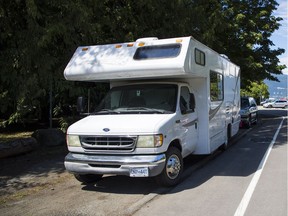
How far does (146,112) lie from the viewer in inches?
293

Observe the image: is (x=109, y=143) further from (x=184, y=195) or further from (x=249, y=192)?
(x=249, y=192)

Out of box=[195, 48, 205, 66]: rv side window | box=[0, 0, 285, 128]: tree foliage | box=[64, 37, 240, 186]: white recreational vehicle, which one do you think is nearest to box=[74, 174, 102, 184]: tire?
box=[64, 37, 240, 186]: white recreational vehicle

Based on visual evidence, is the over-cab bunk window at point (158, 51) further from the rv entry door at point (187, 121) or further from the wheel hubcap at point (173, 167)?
the wheel hubcap at point (173, 167)

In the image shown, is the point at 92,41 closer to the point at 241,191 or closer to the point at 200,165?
the point at 200,165

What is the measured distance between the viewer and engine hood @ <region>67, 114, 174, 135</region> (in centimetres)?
663

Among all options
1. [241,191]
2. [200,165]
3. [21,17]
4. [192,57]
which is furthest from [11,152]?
[241,191]

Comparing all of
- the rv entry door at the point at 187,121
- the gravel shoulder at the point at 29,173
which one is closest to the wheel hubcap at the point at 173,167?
the rv entry door at the point at 187,121

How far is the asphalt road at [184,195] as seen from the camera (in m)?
5.93

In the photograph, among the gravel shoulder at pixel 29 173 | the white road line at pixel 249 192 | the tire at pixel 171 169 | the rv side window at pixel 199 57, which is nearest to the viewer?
the white road line at pixel 249 192

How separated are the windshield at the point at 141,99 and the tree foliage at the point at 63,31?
2.06 m

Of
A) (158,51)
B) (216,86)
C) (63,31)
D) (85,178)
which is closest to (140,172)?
(85,178)

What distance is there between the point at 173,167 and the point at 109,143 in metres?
1.36

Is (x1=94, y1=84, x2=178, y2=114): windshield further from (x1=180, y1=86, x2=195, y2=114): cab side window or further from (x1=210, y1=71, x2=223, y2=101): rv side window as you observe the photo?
(x1=210, y1=71, x2=223, y2=101): rv side window

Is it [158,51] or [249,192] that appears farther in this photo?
[158,51]
